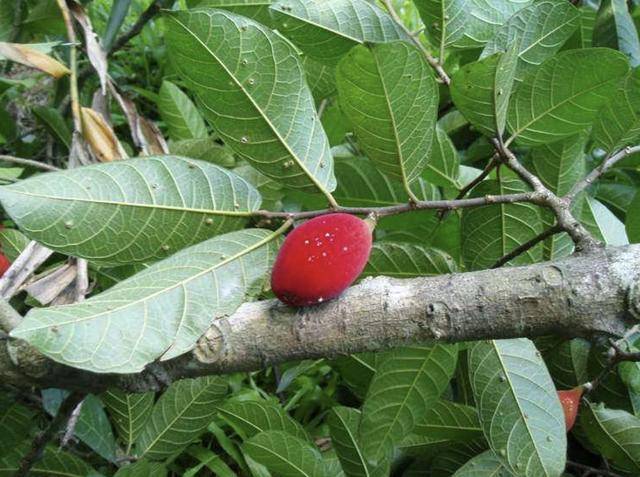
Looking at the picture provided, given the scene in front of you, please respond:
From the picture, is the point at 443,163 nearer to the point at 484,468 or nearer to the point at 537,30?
the point at 537,30

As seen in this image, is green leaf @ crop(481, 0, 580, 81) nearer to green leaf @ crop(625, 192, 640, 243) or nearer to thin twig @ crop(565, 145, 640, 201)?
thin twig @ crop(565, 145, 640, 201)

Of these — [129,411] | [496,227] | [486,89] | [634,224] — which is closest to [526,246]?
[496,227]

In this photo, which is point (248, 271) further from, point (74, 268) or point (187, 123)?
point (187, 123)

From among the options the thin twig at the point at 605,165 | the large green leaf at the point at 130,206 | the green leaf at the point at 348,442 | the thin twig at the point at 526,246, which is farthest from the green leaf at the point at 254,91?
the green leaf at the point at 348,442

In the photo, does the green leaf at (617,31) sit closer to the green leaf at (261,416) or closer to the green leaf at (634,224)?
the green leaf at (634,224)

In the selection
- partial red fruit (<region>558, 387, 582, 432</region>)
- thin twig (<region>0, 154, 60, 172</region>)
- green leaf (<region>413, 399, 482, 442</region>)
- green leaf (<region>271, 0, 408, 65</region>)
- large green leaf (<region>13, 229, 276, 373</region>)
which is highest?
green leaf (<region>271, 0, 408, 65</region>)

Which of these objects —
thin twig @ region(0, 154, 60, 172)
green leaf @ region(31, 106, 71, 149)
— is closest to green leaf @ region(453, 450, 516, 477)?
thin twig @ region(0, 154, 60, 172)
